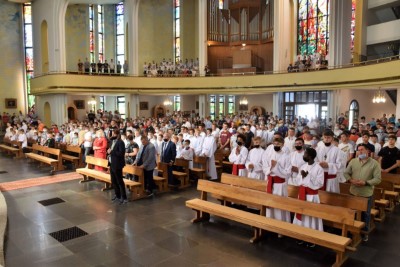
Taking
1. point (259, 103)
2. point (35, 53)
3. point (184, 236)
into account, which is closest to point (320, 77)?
point (259, 103)

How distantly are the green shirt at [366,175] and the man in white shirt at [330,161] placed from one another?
0.52m

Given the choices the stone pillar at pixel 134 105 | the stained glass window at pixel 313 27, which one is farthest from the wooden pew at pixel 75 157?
the stained glass window at pixel 313 27

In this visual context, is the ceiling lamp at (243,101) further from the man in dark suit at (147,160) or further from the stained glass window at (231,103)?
the man in dark suit at (147,160)

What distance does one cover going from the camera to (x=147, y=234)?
6.20 meters

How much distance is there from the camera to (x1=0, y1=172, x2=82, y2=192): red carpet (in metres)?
9.79

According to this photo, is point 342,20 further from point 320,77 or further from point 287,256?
point 287,256

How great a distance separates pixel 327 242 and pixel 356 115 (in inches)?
725

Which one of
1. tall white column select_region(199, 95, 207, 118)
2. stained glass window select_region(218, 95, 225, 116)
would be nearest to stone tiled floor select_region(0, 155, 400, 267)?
tall white column select_region(199, 95, 207, 118)

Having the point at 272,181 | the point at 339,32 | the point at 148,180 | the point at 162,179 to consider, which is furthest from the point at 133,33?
the point at 272,181

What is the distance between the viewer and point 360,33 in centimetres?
2180

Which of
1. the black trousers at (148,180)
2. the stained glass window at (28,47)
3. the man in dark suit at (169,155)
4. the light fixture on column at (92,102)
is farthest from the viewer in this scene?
the stained glass window at (28,47)

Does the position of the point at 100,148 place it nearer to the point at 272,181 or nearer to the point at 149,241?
the point at 149,241

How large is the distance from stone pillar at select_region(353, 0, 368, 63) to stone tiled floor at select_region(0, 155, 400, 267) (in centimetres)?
1716

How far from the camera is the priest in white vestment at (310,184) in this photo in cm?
555
